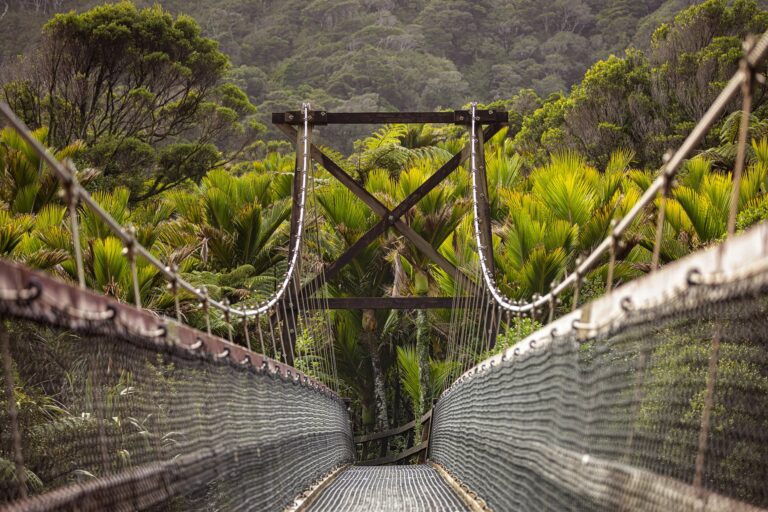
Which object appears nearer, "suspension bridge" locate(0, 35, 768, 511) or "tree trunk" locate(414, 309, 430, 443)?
"suspension bridge" locate(0, 35, 768, 511)

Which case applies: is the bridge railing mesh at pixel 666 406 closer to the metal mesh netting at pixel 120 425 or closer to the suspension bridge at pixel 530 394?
the suspension bridge at pixel 530 394

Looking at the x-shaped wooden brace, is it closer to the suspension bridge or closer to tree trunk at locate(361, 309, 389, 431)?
tree trunk at locate(361, 309, 389, 431)

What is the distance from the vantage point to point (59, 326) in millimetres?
1774

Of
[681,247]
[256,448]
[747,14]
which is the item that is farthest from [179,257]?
[747,14]

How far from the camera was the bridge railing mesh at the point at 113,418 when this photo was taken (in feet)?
6.11

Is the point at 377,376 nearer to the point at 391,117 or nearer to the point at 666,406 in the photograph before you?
the point at 391,117

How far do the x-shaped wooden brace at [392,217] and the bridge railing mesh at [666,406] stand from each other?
761cm

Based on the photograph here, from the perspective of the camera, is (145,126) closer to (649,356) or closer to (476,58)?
(649,356)

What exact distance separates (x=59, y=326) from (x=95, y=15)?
64.6ft

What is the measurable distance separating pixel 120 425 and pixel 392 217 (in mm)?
8720

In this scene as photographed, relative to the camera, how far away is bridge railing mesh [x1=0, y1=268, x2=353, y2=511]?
6.11 ft

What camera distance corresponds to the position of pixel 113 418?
2148mm

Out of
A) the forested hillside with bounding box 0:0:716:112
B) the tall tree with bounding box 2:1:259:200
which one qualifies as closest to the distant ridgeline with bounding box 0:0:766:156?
the forested hillside with bounding box 0:0:716:112

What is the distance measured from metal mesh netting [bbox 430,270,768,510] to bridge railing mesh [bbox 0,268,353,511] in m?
1.01
